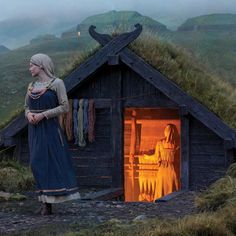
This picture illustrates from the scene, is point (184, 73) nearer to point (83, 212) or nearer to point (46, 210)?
point (83, 212)

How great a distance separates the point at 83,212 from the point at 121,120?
460 centimetres

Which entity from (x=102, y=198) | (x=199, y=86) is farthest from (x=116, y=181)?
(x=199, y=86)

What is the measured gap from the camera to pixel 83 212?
7.91 m

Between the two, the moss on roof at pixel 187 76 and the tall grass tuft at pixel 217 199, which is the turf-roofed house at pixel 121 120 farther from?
the tall grass tuft at pixel 217 199

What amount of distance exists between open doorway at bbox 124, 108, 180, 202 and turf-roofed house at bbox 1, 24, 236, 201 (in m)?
2.24

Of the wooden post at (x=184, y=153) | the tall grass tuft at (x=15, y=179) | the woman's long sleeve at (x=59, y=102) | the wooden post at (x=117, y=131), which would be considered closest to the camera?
the woman's long sleeve at (x=59, y=102)

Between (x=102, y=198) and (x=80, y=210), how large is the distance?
2379 millimetres

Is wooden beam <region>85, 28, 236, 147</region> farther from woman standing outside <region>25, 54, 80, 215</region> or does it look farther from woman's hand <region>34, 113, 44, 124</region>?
woman's hand <region>34, 113, 44, 124</region>

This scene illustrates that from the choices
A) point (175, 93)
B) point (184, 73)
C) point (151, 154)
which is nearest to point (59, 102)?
point (175, 93)

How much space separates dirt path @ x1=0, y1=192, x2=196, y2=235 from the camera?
275 inches

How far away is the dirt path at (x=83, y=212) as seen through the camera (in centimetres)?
697

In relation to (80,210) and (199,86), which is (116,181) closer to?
(199,86)

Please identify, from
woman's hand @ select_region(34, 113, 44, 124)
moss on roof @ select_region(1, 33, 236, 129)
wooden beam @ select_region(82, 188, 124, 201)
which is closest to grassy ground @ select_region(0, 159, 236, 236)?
woman's hand @ select_region(34, 113, 44, 124)

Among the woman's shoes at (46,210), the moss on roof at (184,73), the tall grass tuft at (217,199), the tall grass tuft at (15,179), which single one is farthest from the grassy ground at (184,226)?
the moss on roof at (184,73)
